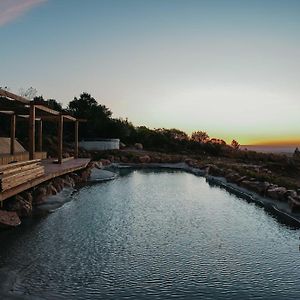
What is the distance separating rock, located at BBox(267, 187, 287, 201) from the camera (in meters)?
15.3

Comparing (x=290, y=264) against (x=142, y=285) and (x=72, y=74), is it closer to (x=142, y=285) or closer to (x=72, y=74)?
(x=142, y=285)

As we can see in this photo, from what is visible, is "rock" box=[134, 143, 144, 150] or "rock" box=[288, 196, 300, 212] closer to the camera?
"rock" box=[288, 196, 300, 212]

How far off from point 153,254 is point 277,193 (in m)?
8.77

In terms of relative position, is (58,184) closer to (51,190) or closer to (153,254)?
(51,190)

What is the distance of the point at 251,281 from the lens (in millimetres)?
6984

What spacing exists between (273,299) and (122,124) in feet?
137

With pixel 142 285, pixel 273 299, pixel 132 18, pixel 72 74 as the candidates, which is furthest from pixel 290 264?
pixel 72 74

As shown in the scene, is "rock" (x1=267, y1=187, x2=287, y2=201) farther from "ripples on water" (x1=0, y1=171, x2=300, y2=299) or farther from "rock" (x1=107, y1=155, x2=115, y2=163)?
"rock" (x1=107, y1=155, x2=115, y2=163)

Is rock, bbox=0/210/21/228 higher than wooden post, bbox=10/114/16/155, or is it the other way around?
wooden post, bbox=10/114/16/155

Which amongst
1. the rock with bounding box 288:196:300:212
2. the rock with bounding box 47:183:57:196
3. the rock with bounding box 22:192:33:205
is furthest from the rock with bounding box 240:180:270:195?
the rock with bounding box 22:192:33:205

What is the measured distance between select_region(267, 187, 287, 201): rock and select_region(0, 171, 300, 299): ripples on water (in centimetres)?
208

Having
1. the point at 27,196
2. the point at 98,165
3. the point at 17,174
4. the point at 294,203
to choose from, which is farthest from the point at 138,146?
the point at 17,174

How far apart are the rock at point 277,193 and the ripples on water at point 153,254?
2081 mm

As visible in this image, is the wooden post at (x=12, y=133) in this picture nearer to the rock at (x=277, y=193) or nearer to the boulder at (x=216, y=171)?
the boulder at (x=216, y=171)
